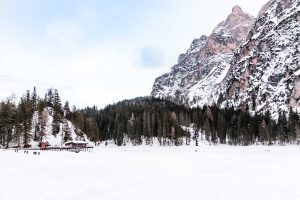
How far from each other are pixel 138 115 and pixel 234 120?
166 feet

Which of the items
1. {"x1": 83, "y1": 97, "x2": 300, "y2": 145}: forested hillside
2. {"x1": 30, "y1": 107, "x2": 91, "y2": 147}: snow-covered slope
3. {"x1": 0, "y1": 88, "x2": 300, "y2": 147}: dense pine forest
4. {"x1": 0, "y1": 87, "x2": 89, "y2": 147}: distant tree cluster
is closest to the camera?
{"x1": 0, "y1": 87, "x2": 89, "y2": 147}: distant tree cluster

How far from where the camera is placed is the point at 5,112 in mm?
113750

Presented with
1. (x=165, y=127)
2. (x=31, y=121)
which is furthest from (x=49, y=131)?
(x=165, y=127)

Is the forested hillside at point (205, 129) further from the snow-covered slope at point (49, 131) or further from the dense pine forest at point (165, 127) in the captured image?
the snow-covered slope at point (49, 131)

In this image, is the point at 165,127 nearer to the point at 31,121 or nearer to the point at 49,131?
Result: the point at 49,131

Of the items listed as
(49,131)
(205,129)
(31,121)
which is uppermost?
(31,121)

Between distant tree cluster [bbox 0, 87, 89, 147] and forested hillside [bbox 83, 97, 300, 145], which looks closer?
distant tree cluster [bbox 0, 87, 89, 147]

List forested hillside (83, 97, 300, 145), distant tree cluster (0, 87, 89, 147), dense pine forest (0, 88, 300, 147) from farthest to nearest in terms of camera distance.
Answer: forested hillside (83, 97, 300, 145) → dense pine forest (0, 88, 300, 147) → distant tree cluster (0, 87, 89, 147)

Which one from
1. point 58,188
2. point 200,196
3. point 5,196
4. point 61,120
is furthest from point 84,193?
point 61,120

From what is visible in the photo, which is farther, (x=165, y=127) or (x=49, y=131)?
(x=165, y=127)

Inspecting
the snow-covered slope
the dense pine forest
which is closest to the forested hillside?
the dense pine forest

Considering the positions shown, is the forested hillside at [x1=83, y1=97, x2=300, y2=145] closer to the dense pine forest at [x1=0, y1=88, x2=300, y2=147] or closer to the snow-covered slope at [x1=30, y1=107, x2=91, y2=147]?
the dense pine forest at [x1=0, y1=88, x2=300, y2=147]

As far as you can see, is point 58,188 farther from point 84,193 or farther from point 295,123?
point 295,123

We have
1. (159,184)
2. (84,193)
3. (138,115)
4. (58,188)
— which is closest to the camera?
(84,193)
